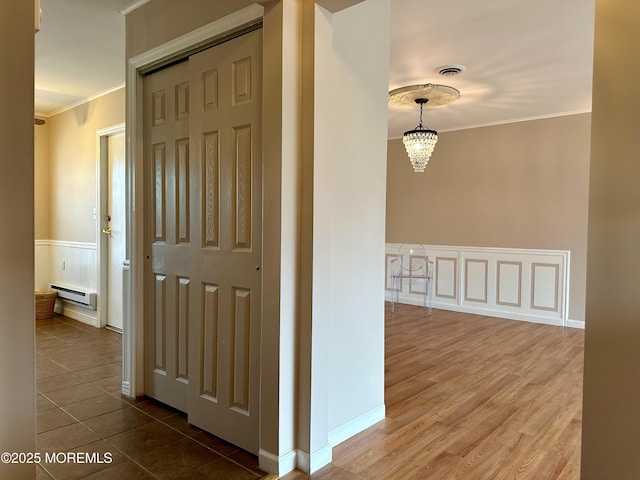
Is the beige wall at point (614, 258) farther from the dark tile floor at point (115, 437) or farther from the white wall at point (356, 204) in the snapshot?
the dark tile floor at point (115, 437)

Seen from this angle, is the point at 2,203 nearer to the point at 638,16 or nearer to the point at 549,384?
the point at 638,16

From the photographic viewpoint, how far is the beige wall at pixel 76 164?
4.56m

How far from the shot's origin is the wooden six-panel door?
6.85ft

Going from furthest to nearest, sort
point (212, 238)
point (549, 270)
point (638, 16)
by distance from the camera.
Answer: point (549, 270) → point (212, 238) → point (638, 16)

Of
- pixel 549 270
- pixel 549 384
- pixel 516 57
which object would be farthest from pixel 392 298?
pixel 516 57

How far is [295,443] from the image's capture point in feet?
6.47

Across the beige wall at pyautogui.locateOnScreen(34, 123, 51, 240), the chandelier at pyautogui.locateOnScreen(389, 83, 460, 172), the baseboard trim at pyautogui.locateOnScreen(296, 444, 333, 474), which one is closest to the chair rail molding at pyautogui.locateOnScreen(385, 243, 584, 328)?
the chandelier at pyautogui.locateOnScreen(389, 83, 460, 172)

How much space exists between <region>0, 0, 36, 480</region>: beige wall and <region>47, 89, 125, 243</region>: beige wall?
13.2 feet

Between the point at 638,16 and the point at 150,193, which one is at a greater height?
the point at 638,16

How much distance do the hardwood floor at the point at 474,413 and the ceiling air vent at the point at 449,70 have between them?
253cm

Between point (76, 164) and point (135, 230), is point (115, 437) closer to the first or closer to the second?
point (135, 230)

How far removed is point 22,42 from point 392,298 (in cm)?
609

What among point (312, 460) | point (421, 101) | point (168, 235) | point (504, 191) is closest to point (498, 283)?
point (504, 191)

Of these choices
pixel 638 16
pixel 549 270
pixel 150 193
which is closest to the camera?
pixel 638 16
